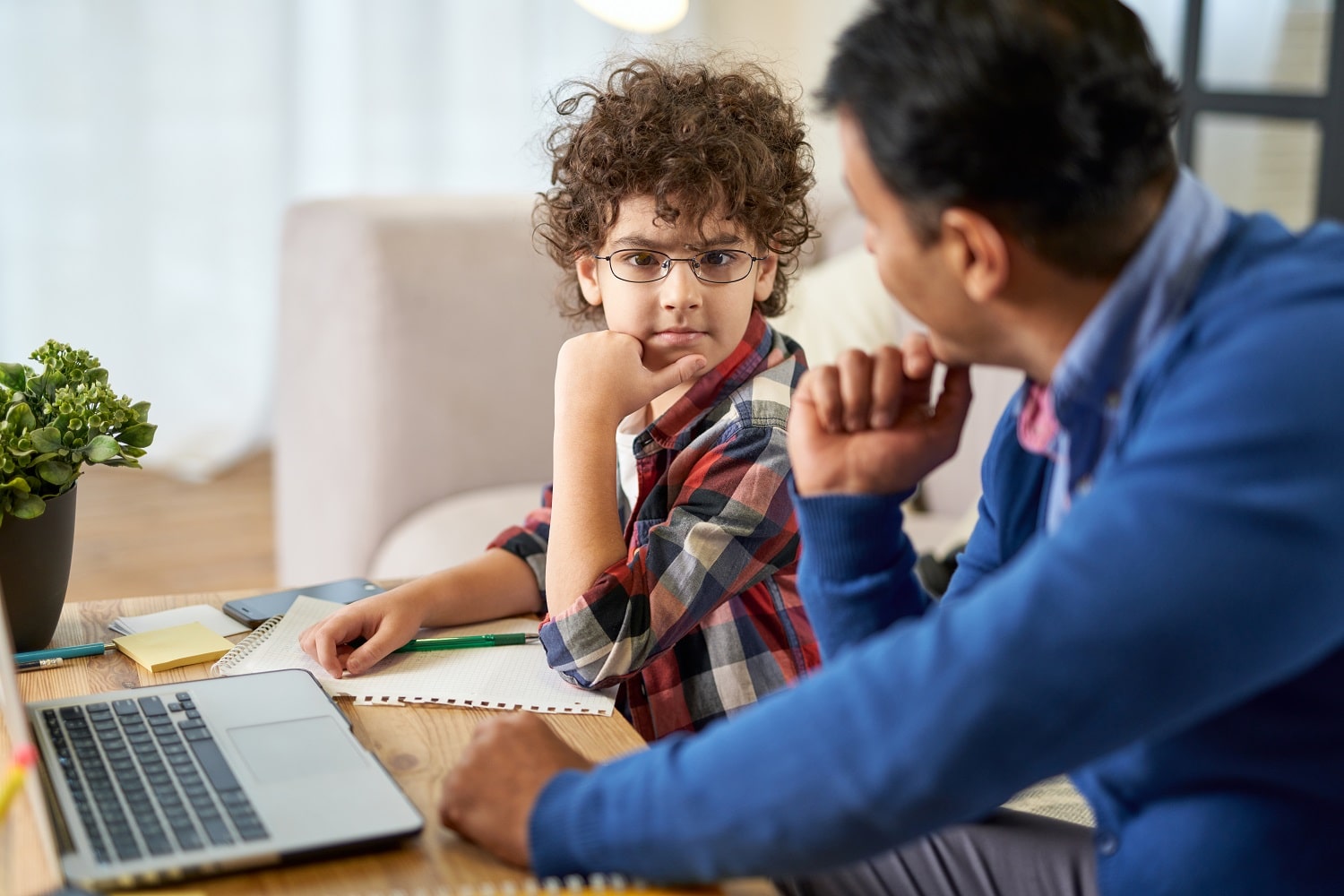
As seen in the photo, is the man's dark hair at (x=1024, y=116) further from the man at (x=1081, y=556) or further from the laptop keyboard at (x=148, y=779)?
the laptop keyboard at (x=148, y=779)

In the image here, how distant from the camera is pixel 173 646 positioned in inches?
42.9

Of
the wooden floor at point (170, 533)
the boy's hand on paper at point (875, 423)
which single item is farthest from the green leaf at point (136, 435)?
the wooden floor at point (170, 533)

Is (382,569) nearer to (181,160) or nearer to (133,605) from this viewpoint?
(133,605)

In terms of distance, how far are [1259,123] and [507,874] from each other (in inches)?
131

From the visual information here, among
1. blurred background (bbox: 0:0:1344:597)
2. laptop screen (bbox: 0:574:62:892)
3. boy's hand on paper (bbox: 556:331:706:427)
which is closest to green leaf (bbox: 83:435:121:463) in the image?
laptop screen (bbox: 0:574:62:892)

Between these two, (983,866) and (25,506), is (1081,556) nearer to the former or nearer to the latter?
(983,866)

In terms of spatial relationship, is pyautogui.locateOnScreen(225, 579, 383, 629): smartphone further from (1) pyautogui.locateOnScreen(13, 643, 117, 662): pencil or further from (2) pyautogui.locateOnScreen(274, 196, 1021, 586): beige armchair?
(2) pyautogui.locateOnScreen(274, 196, 1021, 586): beige armchair

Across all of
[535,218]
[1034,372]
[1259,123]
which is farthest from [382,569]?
[1259,123]

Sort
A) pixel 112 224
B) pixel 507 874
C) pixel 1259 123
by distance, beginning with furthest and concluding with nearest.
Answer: pixel 112 224
pixel 1259 123
pixel 507 874

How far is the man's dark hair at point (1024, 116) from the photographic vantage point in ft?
2.22

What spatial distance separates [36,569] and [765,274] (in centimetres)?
74

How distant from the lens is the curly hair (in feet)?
4.11

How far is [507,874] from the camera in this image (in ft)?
2.41

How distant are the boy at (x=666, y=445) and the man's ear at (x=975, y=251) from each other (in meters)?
0.44
